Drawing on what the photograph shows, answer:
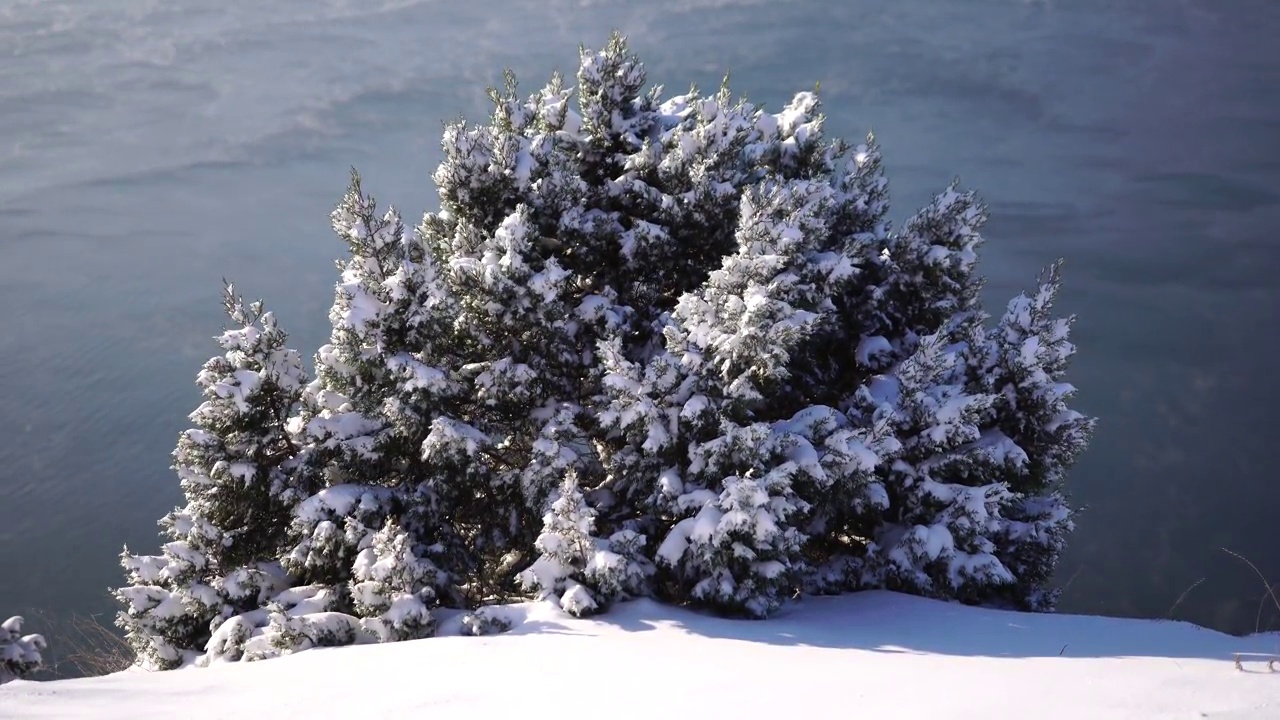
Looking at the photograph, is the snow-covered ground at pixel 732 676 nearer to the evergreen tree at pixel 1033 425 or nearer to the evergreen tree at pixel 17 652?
the evergreen tree at pixel 17 652

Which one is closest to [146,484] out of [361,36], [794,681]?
[361,36]

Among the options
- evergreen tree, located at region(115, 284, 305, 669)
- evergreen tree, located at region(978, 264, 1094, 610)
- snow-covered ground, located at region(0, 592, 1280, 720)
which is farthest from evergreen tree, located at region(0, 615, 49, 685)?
evergreen tree, located at region(978, 264, 1094, 610)

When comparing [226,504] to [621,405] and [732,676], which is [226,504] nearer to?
[621,405]

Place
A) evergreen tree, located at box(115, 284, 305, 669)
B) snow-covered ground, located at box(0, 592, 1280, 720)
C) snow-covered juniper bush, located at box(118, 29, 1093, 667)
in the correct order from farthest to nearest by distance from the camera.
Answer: evergreen tree, located at box(115, 284, 305, 669) → snow-covered juniper bush, located at box(118, 29, 1093, 667) → snow-covered ground, located at box(0, 592, 1280, 720)

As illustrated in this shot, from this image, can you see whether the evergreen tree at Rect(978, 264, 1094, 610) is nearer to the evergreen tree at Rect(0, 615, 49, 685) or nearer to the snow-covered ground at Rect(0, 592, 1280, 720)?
the snow-covered ground at Rect(0, 592, 1280, 720)

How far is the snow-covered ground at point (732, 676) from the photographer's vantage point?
5730mm

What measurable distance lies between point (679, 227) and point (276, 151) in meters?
59.2

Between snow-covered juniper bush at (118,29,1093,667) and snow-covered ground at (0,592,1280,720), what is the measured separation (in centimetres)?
154

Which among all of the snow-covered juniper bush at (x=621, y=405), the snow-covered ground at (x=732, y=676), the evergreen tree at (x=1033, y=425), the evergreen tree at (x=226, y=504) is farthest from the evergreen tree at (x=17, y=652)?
the evergreen tree at (x=1033, y=425)

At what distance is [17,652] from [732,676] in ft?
32.6

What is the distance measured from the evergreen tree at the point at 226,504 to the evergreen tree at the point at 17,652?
1.30 meters

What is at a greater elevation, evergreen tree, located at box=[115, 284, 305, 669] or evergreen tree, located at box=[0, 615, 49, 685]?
evergreen tree, located at box=[115, 284, 305, 669]

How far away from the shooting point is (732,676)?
720 cm

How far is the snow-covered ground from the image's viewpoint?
18.8 feet
